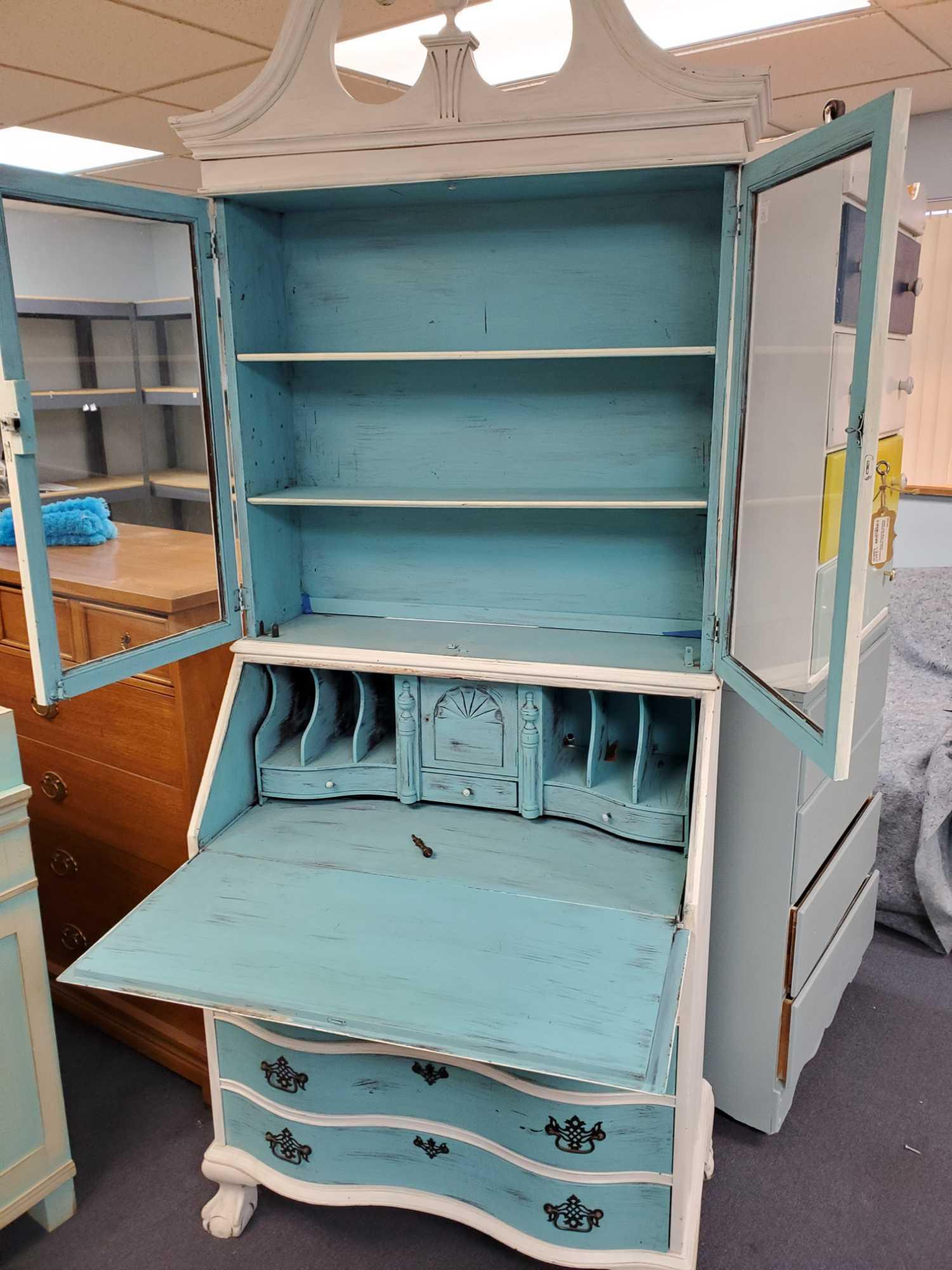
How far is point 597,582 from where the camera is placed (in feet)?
6.24

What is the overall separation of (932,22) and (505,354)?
225 cm

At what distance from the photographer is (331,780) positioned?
1.86 meters

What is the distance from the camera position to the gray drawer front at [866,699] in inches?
74.8

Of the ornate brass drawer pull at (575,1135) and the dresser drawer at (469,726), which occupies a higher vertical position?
the dresser drawer at (469,726)

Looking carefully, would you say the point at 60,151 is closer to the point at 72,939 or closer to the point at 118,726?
the point at 118,726

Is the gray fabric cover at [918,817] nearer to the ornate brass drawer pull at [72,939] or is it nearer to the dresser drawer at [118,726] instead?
the dresser drawer at [118,726]

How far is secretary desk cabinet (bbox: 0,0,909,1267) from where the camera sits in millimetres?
1379

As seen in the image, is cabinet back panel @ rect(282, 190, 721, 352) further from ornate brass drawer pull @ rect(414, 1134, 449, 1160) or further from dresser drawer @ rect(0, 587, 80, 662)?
ornate brass drawer pull @ rect(414, 1134, 449, 1160)

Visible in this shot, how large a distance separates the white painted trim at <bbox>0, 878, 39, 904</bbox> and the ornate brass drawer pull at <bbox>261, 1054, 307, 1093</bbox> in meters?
0.53

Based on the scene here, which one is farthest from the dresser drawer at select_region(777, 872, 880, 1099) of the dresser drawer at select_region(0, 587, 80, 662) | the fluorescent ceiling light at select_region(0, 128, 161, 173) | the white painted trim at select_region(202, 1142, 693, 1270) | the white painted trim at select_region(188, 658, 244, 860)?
the fluorescent ceiling light at select_region(0, 128, 161, 173)

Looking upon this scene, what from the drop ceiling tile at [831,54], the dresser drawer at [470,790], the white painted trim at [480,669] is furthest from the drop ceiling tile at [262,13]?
the dresser drawer at [470,790]

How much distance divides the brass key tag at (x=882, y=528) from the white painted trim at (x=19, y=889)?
5.70 feet

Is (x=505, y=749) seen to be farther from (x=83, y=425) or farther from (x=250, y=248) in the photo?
(x=250, y=248)

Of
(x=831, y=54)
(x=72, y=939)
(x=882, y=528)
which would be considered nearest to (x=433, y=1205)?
(x=72, y=939)
